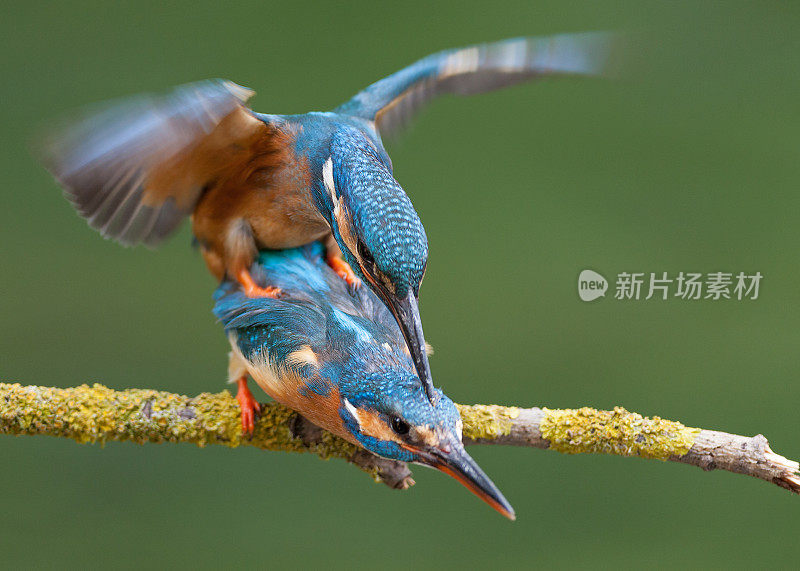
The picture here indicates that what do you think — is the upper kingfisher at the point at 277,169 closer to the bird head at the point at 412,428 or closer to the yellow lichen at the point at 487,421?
the bird head at the point at 412,428

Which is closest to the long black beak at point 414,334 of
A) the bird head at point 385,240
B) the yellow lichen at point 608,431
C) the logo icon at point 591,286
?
the bird head at point 385,240

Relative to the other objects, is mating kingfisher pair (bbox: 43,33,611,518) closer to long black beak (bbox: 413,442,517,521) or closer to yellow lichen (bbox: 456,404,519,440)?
long black beak (bbox: 413,442,517,521)

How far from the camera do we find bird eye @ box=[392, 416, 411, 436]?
1.76 m

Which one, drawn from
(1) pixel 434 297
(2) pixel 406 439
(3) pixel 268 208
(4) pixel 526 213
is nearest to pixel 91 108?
(3) pixel 268 208

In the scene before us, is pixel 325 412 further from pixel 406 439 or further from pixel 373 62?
pixel 373 62

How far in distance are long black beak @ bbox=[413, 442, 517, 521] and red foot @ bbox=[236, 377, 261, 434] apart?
1.69 feet

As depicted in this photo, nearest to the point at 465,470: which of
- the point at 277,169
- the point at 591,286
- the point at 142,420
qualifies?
the point at 142,420

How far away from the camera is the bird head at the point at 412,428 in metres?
1.71

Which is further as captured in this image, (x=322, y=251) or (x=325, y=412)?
(x=322, y=251)

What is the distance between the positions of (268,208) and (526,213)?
205 cm

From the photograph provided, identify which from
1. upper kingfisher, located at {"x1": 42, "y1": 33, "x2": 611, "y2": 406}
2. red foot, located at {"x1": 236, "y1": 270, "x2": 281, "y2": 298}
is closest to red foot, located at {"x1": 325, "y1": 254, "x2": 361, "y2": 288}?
upper kingfisher, located at {"x1": 42, "y1": 33, "x2": 611, "y2": 406}

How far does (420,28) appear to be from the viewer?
4488 millimetres

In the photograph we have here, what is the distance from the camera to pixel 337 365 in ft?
6.29

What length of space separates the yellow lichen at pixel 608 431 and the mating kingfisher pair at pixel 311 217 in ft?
1.20
